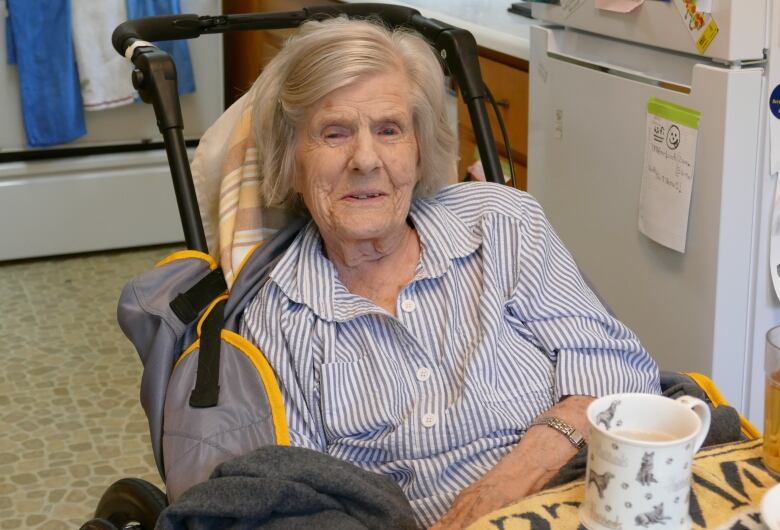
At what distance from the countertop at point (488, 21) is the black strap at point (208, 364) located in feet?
4.15

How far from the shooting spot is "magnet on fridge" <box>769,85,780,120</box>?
1781 millimetres

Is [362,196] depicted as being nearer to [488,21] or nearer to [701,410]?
[701,410]

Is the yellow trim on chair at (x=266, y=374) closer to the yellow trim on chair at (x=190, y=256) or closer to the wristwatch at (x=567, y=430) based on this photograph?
the yellow trim on chair at (x=190, y=256)

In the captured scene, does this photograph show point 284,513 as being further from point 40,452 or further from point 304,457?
point 40,452

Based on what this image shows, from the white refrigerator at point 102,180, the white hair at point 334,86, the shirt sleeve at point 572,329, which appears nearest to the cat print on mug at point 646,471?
the shirt sleeve at point 572,329

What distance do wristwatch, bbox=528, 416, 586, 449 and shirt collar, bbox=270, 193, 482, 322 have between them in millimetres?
251

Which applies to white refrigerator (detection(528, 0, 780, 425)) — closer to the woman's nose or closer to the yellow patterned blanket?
the woman's nose

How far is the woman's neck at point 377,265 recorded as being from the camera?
150 cm

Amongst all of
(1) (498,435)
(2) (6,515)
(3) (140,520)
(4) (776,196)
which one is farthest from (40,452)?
(4) (776,196)

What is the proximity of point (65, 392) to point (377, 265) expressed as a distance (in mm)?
1542

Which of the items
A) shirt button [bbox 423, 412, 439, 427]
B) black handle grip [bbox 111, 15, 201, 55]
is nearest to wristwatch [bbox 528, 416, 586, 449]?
shirt button [bbox 423, 412, 439, 427]

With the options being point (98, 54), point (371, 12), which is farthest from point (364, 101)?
point (98, 54)

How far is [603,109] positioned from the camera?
2141 millimetres

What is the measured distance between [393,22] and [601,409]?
1.13m
